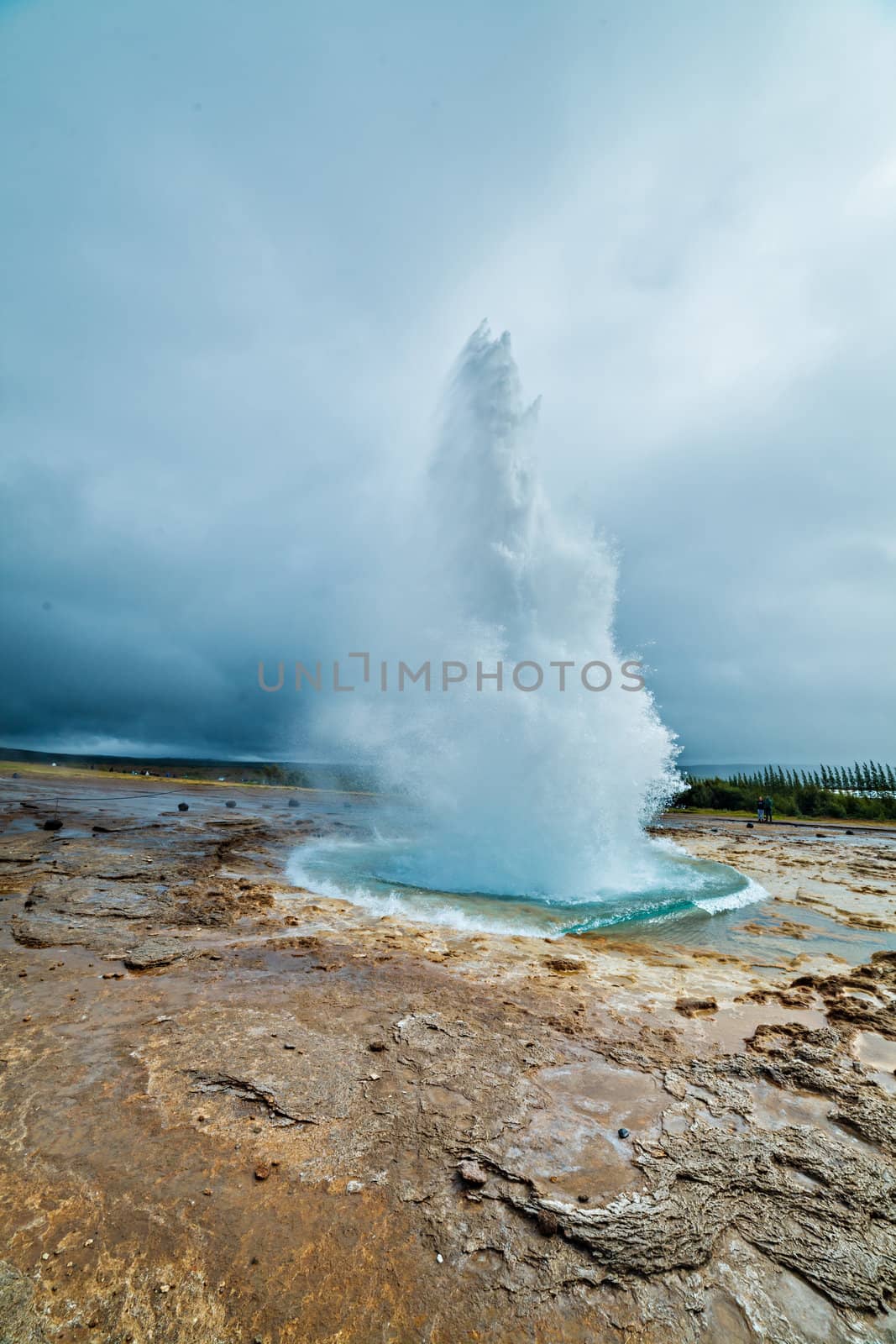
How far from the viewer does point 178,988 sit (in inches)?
205

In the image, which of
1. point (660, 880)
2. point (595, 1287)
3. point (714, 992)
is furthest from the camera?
point (660, 880)

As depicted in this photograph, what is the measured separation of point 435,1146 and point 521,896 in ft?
26.4

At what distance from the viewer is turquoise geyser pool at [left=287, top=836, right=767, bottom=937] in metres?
8.88

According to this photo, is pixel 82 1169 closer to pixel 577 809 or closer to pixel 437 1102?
pixel 437 1102

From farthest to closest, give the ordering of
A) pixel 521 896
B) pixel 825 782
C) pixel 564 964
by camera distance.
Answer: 1. pixel 825 782
2. pixel 521 896
3. pixel 564 964

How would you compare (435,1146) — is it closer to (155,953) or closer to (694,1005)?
(694,1005)

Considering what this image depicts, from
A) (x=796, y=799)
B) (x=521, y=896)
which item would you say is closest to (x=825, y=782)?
(x=796, y=799)

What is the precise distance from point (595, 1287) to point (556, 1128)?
1.01 metres

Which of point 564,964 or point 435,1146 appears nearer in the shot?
point 435,1146

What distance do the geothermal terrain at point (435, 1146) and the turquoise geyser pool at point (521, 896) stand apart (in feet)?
7.41

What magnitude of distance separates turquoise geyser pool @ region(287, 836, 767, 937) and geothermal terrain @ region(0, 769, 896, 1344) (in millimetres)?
2257

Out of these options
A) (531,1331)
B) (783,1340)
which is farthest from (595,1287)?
(783,1340)

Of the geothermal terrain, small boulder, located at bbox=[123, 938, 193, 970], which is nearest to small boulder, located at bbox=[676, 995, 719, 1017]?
the geothermal terrain

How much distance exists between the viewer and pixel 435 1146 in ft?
10.1
